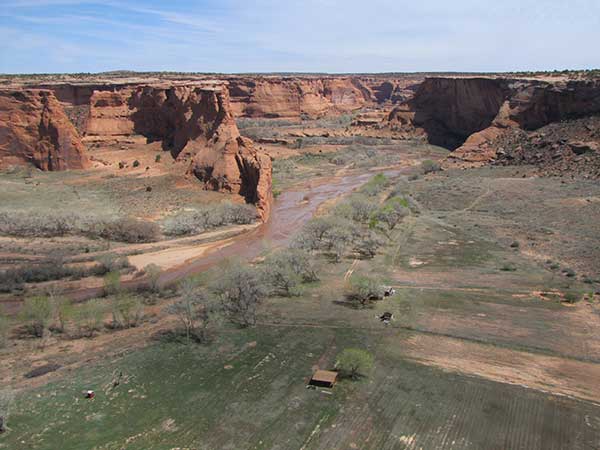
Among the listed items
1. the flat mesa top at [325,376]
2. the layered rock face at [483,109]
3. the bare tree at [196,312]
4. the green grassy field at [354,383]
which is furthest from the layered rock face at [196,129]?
the layered rock face at [483,109]

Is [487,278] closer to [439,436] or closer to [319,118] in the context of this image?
[439,436]

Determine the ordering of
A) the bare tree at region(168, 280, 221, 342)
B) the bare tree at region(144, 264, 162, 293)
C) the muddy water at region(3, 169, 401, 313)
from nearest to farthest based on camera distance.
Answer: the bare tree at region(168, 280, 221, 342) < the bare tree at region(144, 264, 162, 293) < the muddy water at region(3, 169, 401, 313)

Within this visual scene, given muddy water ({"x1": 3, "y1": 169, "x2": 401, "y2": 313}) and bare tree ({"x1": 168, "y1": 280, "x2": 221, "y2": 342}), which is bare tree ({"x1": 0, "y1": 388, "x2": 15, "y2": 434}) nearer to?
bare tree ({"x1": 168, "y1": 280, "x2": 221, "y2": 342})

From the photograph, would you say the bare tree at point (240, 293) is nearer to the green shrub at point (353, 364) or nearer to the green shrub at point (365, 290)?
the green shrub at point (365, 290)

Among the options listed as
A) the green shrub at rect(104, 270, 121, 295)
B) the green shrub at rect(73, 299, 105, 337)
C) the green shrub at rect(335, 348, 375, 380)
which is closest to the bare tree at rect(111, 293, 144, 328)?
the green shrub at rect(73, 299, 105, 337)

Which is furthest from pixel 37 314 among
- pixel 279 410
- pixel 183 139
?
pixel 183 139

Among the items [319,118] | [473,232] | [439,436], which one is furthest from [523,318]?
[319,118]
